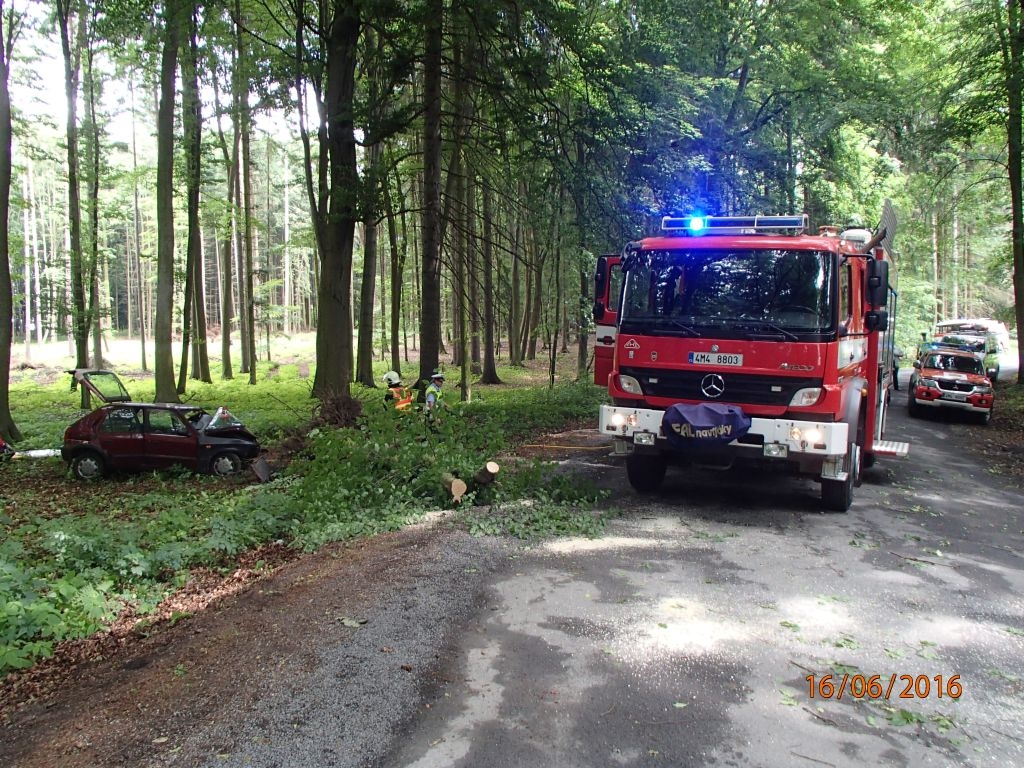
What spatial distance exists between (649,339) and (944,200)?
30597 mm

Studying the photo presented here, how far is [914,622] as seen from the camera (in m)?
4.77

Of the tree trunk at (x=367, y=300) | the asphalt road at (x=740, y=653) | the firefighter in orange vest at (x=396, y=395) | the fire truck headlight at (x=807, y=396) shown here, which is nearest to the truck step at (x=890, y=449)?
the asphalt road at (x=740, y=653)

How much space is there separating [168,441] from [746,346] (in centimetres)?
1081

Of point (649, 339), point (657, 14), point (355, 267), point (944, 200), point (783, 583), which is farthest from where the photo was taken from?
point (355, 267)

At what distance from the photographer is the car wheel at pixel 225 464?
40.9 ft

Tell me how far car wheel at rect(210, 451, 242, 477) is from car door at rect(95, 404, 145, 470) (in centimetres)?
136

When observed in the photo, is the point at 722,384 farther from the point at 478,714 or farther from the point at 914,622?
the point at 478,714

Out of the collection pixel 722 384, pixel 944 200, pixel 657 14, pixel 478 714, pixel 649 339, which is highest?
pixel 657 14

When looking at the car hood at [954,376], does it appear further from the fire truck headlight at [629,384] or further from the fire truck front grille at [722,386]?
the fire truck headlight at [629,384]

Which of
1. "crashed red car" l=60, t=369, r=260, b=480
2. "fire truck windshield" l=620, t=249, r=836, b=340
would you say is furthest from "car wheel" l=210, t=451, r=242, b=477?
"fire truck windshield" l=620, t=249, r=836, b=340

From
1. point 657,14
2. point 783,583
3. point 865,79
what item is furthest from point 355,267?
point 783,583
